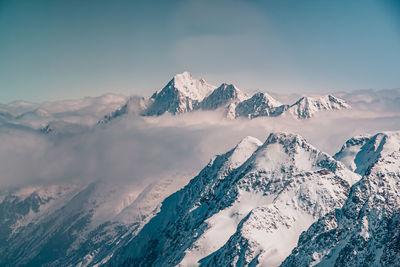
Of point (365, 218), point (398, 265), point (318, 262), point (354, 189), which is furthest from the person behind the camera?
point (354, 189)

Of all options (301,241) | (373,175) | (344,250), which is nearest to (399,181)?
(373,175)

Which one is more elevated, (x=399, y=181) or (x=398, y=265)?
(x=399, y=181)

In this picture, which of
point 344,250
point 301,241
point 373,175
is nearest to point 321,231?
point 301,241

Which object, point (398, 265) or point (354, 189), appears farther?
point (354, 189)

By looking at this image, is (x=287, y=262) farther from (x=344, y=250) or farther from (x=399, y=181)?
(x=399, y=181)

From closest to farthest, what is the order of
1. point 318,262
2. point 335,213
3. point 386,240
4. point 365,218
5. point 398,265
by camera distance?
point 398,265
point 386,240
point 365,218
point 318,262
point 335,213

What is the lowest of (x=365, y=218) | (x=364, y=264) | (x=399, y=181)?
(x=364, y=264)
